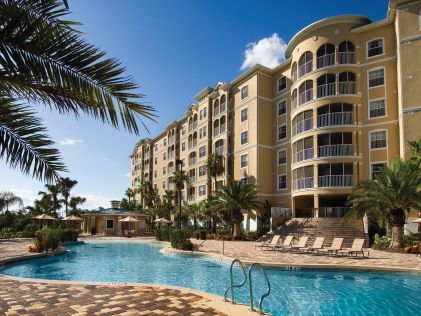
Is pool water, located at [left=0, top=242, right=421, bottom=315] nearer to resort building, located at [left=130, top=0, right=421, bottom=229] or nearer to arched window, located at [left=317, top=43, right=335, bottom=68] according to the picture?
resort building, located at [left=130, top=0, right=421, bottom=229]

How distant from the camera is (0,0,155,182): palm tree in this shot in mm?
3908

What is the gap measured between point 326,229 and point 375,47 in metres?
16.2

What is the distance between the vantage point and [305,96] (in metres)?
34.6

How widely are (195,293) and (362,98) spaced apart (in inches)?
1093

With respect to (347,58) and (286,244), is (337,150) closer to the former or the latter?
(347,58)

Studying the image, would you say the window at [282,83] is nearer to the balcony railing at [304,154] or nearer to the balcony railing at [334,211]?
the balcony railing at [304,154]

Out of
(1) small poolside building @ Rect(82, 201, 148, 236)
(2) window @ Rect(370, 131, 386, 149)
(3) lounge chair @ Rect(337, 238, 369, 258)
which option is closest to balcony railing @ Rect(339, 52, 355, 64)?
(2) window @ Rect(370, 131, 386, 149)

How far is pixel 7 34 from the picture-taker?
3.76 meters

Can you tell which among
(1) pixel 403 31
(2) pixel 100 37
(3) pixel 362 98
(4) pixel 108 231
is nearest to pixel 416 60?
(1) pixel 403 31

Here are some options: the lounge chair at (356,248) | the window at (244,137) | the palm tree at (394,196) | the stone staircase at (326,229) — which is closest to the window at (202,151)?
the window at (244,137)

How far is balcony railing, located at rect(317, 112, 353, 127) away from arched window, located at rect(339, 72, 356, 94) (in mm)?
2013

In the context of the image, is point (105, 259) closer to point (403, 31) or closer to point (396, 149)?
point (396, 149)

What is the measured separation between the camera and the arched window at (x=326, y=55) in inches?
1313

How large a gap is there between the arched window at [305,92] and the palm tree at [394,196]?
12611 mm
